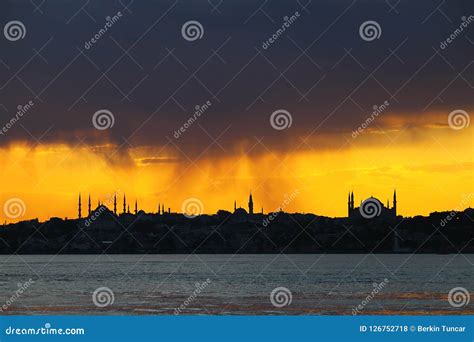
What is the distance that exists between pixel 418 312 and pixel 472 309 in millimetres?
5595

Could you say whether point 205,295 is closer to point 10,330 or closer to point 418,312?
point 418,312

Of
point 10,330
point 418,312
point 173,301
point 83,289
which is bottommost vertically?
point 10,330

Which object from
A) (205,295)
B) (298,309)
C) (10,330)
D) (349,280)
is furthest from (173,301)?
(10,330)

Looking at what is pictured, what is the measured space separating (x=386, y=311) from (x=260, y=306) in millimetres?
10039

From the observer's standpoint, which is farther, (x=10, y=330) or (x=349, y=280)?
(x=349, y=280)

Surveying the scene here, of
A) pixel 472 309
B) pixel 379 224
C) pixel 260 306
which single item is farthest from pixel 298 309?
pixel 379 224

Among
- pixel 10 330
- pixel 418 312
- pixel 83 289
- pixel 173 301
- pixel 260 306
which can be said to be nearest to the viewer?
pixel 10 330

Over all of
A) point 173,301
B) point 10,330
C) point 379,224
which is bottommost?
point 10,330

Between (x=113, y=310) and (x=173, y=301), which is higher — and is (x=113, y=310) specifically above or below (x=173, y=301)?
below

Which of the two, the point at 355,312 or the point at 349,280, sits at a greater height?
the point at 349,280

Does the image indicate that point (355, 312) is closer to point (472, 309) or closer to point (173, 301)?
point (472, 309)

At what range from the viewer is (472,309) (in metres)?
64.9

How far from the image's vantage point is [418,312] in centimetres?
6191

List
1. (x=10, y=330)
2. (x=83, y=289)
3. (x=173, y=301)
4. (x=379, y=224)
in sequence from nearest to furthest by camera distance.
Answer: (x=10, y=330)
(x=173, y=301)
(x=83, y=289)
(x=379, y=224)
